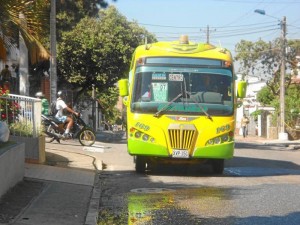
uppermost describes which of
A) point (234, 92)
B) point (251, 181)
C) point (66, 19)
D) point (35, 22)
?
point (66, 19)

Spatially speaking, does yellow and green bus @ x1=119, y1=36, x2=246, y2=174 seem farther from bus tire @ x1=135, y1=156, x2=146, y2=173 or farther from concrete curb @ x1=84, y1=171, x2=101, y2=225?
concrete curb @ x1=84, y1=171, x2=101, y2=225

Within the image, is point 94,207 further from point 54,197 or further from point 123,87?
point 123,87

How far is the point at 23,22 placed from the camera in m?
11.5

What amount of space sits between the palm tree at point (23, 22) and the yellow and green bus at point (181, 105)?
230 cm

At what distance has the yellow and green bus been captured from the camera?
1227 cm

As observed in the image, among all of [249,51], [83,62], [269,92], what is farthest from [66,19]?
[269,92]

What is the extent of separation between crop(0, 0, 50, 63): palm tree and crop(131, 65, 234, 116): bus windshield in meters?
2.46

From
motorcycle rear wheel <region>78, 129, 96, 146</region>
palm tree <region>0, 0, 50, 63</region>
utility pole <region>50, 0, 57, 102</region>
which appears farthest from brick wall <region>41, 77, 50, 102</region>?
palm tree <region>0, 0, 50, 63</region>

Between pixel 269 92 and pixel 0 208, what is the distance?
46.2m

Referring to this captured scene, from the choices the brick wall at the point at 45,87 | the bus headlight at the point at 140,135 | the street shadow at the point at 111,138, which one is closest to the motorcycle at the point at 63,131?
the street shadow at the point at 111,138

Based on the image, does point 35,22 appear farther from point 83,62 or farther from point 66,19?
point 83,62

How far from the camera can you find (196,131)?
12242 mm

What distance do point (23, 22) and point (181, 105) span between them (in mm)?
3920

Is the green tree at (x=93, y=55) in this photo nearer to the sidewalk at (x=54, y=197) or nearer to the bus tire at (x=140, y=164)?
the sidewalk at (x=54, y=197)
